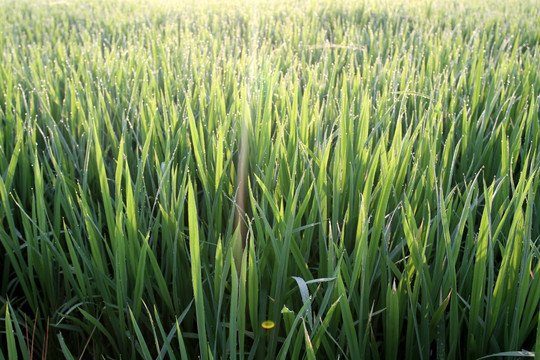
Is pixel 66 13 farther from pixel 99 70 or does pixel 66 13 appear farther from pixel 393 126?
pixel 393 126

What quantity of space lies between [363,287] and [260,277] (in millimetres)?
147

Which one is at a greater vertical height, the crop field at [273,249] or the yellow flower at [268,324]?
the crop field at [273,249]

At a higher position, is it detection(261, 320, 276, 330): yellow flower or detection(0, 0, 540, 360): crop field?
detection(0, 0, 540, 360): crop field

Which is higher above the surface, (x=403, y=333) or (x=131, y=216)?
(x=131, y=216)

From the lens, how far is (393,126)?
1113mm

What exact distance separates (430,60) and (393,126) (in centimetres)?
61

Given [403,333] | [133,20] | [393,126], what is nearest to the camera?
[403,333]

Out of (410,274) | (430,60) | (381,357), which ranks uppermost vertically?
(430,60)

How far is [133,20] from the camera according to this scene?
3070 mm

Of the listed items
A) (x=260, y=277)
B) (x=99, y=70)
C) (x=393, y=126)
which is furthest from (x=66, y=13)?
(x=260, y=277)

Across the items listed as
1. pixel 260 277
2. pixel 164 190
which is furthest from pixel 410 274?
pixel 164 190

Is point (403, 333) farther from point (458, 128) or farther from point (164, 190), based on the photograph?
point (458, 128)

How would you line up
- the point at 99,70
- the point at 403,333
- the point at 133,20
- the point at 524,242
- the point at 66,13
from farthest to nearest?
the point at 66,13
the point at 133,20
the point at 99,70
the point at 403,333
the point at 524,242

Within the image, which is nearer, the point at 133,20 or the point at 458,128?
the point at 458,128
